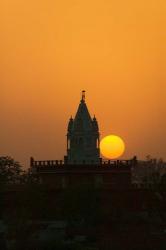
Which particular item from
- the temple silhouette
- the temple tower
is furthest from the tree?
the temple tower

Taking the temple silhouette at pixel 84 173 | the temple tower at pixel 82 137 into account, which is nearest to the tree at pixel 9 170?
the temple silhouette at pixel 84 173

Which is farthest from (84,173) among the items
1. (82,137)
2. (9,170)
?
(82,137)

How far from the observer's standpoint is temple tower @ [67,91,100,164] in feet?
272

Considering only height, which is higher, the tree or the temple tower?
the temple tower

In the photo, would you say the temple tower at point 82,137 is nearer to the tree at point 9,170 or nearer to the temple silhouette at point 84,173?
the temple silhouette at point 84,173

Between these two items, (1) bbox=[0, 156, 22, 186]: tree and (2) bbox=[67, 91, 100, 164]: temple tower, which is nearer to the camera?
(1) bbox=[0, 156, 22, 186]: tree

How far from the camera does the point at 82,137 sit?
276 feet

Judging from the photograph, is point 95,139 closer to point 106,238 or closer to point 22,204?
point 22,204

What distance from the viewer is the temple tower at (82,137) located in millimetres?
82875

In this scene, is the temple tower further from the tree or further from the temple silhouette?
the tree

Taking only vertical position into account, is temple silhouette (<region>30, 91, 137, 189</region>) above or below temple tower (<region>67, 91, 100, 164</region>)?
below

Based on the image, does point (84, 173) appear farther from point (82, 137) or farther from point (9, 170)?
point (82, 137)

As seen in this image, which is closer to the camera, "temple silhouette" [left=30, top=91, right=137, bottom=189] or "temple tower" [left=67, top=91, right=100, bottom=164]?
"temple silhouette" [left=30, top=91, right=137, bottom=189]

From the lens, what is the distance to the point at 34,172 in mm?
73062
